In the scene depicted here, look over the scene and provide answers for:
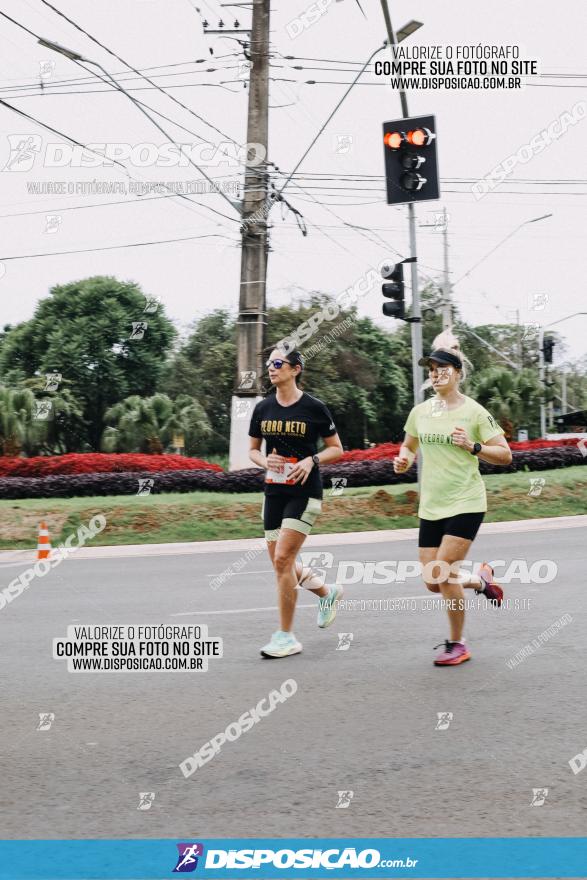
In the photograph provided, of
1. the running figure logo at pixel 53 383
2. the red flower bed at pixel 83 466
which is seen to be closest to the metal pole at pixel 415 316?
the red flower bed at pixel 83 466

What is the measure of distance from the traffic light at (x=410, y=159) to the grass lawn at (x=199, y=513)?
230 inches

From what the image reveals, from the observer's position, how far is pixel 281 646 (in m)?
7.08

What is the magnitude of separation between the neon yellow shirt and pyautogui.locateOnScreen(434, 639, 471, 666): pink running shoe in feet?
2.71

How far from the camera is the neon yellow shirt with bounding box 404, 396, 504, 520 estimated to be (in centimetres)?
661

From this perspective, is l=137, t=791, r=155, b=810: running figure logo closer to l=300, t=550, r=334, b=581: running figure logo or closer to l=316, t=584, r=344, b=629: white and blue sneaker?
l=316, t=584, r=344, b=629: white and blue sneaker

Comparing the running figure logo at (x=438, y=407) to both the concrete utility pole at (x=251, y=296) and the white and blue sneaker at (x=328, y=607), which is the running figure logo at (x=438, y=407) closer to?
the white and blue sneaker at (x=328, y=607)

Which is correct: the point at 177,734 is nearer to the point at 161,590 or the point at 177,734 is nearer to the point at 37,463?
the point at 161,590

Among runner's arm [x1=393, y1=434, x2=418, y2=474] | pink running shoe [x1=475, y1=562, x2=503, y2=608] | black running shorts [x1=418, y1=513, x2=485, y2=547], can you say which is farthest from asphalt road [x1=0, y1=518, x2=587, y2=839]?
runner's arm [x1=393, y1=434, x2=418, y2=474]

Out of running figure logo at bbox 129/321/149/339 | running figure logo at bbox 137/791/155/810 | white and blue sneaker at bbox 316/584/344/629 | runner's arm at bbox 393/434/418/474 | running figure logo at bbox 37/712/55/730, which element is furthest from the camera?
running figure logo at bbox 129/321/149/339

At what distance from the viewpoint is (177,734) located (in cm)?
523

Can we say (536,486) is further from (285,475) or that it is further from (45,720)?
(45,720)

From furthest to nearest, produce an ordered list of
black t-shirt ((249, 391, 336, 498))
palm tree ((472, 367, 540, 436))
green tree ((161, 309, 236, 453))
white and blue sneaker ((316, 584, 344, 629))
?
1. green tree ((161, 309, 236, 453))
2. palm tree ((472, 367, 540, 436))
3. white and blue sneaker ((316, 584, 344, 629))
4. black t-shirt ((249, 391, 336, 498))

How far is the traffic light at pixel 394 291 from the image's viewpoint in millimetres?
14445

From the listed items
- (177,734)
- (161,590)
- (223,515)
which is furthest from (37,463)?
(177,734)
